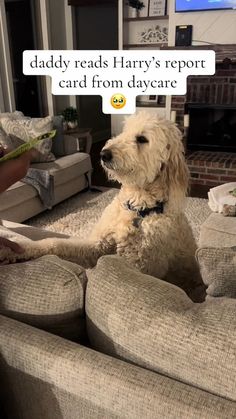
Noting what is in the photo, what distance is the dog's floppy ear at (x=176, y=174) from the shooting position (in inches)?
57.8

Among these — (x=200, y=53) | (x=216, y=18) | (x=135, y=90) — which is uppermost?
(x=216, y=18)

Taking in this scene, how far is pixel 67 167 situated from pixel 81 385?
298 centimetres

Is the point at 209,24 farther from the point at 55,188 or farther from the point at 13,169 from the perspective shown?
the point at 13,169

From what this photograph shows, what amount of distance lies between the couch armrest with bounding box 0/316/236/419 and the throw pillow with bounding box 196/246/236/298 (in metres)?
0.30

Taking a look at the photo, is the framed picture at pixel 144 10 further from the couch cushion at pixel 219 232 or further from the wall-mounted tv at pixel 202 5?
the couch cushion at pixel 219 232

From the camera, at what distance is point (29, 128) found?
3.45m

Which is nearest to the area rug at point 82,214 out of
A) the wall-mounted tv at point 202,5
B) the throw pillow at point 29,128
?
the throw pillow at point 29,128

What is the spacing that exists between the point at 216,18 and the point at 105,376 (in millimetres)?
4096

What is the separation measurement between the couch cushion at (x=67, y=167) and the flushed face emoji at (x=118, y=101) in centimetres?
64

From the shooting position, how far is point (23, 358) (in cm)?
72

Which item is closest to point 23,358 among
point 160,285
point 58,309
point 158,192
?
point 58,309

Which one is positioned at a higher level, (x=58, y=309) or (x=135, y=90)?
(x=135, y=90)

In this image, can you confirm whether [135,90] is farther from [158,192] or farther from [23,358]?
[23,358]

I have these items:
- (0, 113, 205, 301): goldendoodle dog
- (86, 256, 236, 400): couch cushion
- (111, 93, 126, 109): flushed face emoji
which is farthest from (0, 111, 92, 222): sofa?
(86, 256, 236, 400): couch cushion
